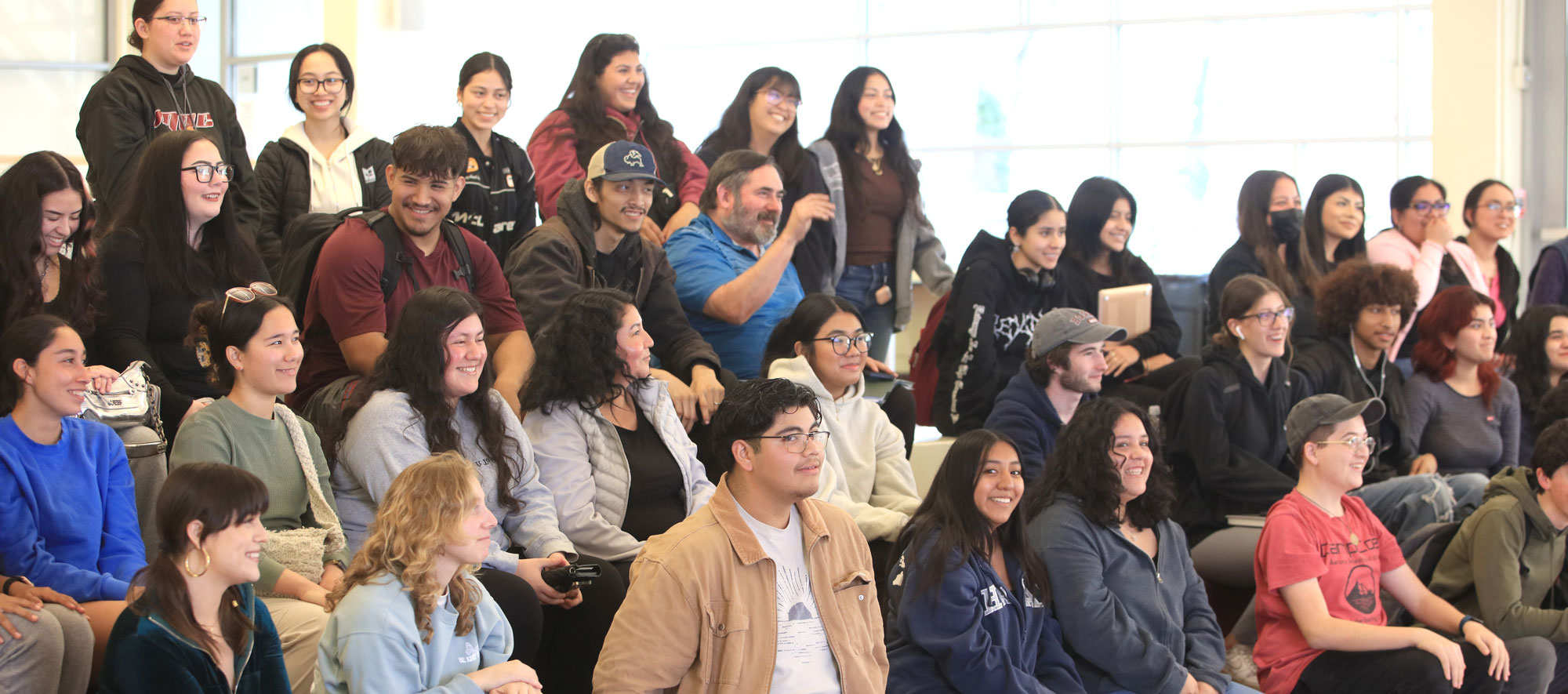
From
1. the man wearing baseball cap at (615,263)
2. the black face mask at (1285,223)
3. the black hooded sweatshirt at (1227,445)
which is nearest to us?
the man wearing baseball cap at (615,263)

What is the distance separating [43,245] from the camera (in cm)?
348

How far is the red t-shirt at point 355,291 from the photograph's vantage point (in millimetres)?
3742

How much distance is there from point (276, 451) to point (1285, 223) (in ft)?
13.4

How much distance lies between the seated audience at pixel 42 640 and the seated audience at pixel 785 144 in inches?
116

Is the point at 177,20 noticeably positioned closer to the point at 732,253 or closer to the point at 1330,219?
the point at 732,253

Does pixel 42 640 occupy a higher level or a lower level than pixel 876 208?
lower

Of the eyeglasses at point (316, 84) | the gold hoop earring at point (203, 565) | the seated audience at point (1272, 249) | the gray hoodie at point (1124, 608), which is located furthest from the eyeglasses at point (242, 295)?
the seated audience at point (1272, 249)

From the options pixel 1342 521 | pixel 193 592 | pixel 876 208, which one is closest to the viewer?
pixel 193 592

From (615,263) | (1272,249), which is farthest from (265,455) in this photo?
(1272,249)

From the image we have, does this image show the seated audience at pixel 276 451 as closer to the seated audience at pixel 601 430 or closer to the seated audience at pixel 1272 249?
the seated audience at pixel 601 430

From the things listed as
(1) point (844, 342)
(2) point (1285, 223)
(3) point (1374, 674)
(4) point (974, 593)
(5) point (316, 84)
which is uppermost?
(5) point (316, 84)

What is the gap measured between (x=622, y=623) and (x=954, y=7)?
7890 mm

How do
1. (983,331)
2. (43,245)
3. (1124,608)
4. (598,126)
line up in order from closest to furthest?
(43,245) < (1124,608) < (983,331) < (598,126)

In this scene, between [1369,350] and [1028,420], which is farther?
[1369,350]
